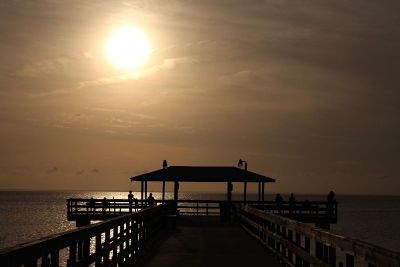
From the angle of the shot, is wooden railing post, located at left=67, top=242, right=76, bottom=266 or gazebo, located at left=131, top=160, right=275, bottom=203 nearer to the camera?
wooden railing post, located at left=67, top=242, right=76, bottom=266

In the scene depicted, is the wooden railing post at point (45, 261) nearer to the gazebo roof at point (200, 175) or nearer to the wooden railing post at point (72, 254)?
the wooden railing post at point (72, 254)

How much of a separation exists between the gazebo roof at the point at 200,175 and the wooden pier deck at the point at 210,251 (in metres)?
18.4

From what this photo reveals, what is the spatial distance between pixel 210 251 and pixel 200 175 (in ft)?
88.7

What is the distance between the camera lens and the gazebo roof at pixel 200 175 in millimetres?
42812

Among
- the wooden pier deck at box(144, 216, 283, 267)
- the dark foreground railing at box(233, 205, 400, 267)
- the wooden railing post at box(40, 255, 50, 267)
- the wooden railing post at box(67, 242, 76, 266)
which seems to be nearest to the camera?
the dark foreground railing at box(233, 205, 400, 267)

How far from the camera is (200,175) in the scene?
44.6 meters

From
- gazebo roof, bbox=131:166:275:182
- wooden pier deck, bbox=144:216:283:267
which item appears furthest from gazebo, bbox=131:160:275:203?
wooden pier deck, bbox=144:216:283:267

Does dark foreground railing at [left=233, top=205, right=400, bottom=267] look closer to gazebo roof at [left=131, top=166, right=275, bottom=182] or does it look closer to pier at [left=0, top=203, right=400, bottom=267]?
pier at [left=0, top=203, right=400, bottom=267]

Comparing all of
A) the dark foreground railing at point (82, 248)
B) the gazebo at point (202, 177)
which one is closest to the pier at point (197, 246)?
the dark foreground railing at point (82, 248)

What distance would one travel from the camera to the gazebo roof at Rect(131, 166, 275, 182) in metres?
42.8

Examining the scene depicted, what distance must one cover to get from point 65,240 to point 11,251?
1988mm

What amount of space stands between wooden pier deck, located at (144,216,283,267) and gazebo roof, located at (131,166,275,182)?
18.4 m

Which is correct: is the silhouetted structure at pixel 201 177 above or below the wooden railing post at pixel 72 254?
above

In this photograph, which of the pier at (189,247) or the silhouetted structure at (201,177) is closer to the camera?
the pier at (189,247)
